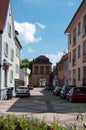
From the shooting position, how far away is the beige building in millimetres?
36219

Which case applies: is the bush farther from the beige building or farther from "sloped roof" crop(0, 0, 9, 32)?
the beige building

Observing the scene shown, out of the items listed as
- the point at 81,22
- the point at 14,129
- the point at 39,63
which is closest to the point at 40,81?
the point at 39,63

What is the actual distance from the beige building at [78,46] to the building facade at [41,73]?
60344 millimetres

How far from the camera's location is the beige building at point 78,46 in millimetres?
36219

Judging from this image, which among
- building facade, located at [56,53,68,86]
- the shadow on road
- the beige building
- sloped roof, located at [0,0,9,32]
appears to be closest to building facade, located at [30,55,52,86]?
building facade, located at [56,53,68,86]

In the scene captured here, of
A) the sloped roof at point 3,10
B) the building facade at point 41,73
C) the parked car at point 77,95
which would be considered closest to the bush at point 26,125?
the parked car at point 77,95

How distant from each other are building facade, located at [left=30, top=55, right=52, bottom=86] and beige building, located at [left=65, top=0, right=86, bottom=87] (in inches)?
2376

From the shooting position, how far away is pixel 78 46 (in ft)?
133

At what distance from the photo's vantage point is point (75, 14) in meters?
38.4

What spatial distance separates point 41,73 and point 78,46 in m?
68.9

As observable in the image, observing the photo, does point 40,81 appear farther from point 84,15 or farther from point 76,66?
point 84,15

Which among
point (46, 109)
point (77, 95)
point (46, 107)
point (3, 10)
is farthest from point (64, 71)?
point (46, 109)

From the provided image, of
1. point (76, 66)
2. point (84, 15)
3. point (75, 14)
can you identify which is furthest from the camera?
point (76, 66)

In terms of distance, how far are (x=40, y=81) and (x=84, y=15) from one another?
241ft
